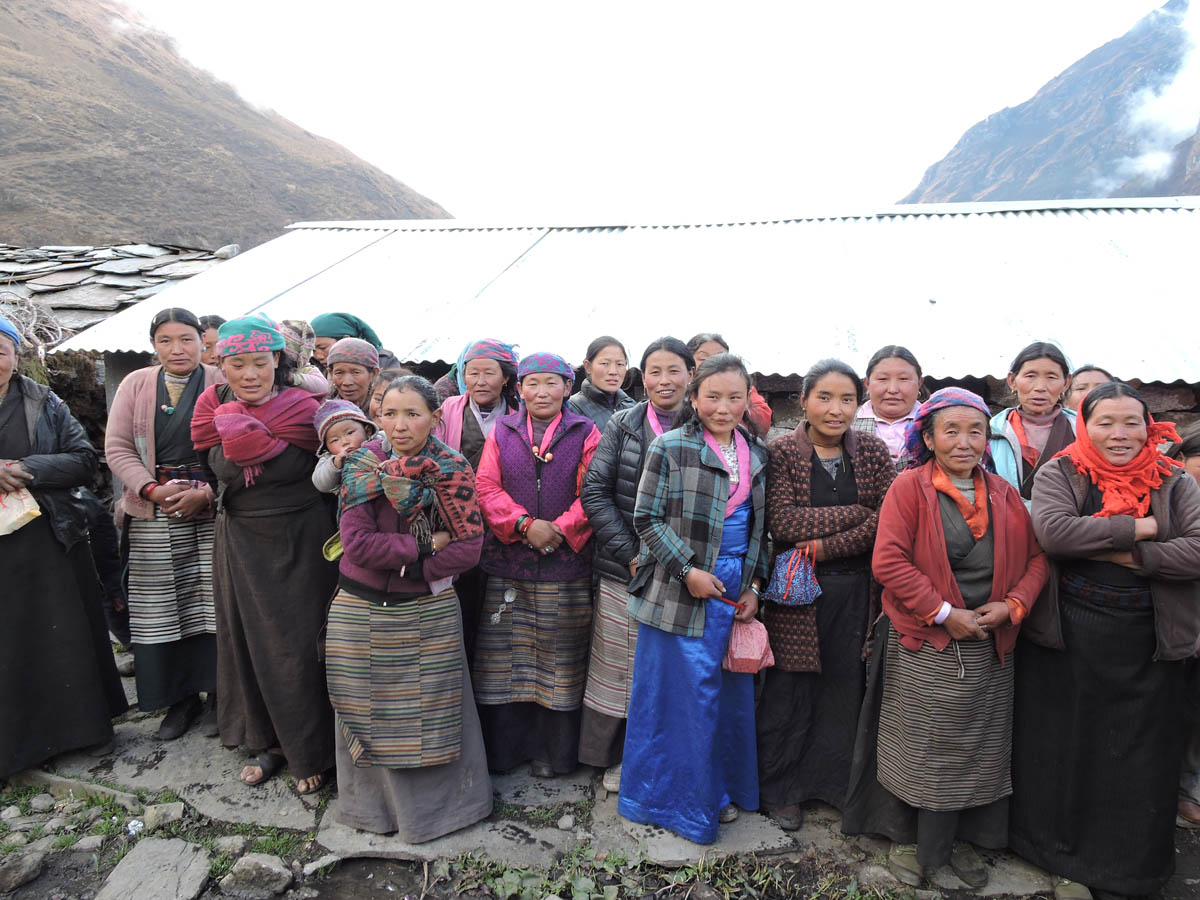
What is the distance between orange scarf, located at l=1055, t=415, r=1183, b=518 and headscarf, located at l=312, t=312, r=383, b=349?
12.4 feet

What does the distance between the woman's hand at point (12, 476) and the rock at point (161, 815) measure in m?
1.56

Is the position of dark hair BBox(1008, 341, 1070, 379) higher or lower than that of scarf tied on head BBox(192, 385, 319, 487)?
higher

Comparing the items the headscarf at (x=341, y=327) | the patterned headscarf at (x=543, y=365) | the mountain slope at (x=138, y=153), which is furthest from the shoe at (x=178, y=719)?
the mountain slope at (x=138, y=153)

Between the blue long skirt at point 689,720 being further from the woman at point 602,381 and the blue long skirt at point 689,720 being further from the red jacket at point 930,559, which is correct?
the woman at point 602,381

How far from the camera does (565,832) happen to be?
296cm

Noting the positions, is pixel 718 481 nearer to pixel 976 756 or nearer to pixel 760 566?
pixel 760 566

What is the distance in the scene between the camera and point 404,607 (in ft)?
9.13

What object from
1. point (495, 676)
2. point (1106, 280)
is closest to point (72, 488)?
point (495, 676)

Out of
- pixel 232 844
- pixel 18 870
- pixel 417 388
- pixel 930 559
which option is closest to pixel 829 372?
pixel 930 559

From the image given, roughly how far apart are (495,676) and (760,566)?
1.34 metres

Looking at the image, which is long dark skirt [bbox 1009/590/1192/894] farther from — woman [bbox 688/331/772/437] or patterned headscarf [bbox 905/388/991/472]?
woman [bbox 688/331/772/437]

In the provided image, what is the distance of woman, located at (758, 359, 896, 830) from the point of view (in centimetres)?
282

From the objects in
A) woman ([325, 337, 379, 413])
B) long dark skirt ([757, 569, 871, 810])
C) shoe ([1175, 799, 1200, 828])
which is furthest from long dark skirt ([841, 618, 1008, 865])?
woman ([325, 337, 379, 413])

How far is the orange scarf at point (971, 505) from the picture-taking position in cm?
259
